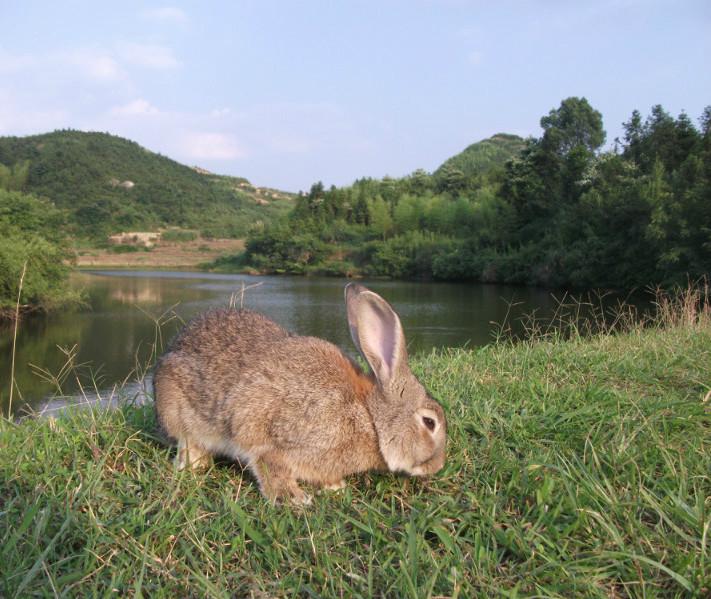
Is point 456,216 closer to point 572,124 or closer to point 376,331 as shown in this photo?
point 572,124

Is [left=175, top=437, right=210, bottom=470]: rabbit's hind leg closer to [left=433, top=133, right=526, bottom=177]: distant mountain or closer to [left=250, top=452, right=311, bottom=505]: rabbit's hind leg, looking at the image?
[left=250, top=452, right=311, bottom=505]: rabbit's hind leg

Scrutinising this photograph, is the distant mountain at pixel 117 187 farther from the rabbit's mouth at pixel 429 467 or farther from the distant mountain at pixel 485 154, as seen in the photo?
the rabbit's mouth at pixel 429 467

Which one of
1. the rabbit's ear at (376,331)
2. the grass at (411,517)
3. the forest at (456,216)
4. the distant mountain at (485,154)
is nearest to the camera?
the grass at (411,517)

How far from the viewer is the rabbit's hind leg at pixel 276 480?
2.45 meters

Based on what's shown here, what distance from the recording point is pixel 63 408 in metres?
3.77

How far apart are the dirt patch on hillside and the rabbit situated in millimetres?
75729

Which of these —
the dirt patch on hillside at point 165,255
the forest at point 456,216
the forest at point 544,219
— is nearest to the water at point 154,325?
the forest at point 456,216

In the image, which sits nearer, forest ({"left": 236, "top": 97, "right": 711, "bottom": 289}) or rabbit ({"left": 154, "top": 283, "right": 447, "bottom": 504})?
rabbit ({"left": 154, "top": 283, "right": 447, "bottom": 504})

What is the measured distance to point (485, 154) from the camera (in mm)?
137375

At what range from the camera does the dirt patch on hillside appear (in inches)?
3029

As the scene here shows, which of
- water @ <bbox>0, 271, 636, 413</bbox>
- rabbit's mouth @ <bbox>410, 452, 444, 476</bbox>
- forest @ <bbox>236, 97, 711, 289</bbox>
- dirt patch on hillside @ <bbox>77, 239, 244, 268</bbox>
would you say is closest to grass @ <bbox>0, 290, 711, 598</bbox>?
rabbit's mouth @ <bbox>410, 452, 444, 476</bbox>

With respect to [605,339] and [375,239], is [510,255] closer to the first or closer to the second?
[375,239]

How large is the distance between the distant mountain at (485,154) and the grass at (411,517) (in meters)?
104

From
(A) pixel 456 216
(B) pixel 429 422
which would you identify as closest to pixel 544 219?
(A) pixel 456 216
